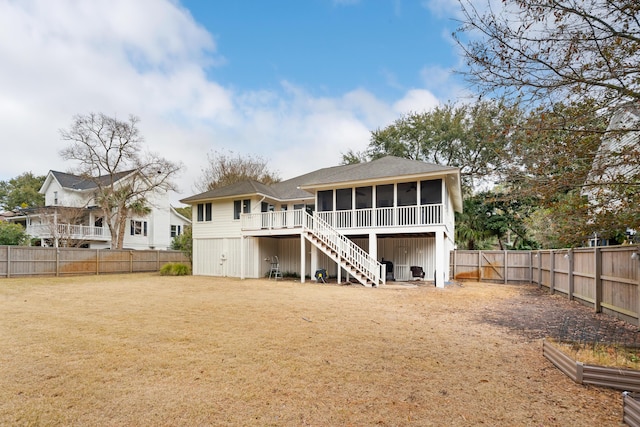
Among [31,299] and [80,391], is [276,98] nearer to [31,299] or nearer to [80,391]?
[31,299]

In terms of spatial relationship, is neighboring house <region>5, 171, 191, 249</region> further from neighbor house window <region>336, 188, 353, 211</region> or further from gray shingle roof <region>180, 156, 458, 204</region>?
neighbor house window <region>336, 188, 353, 211</region>

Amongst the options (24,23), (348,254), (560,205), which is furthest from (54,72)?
(560,205)

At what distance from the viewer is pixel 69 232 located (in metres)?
23.8

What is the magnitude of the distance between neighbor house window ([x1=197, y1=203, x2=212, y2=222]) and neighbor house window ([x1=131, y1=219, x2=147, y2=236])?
42.8 feet

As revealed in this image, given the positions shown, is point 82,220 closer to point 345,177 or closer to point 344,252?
point 345,177

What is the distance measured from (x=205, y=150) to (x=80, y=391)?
29322mm

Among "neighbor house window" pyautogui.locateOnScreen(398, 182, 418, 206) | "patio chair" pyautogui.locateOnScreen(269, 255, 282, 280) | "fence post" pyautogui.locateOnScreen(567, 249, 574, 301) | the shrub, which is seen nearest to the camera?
"fence post" pyautogui.locateOnScreen(567, 249, 574, 301)

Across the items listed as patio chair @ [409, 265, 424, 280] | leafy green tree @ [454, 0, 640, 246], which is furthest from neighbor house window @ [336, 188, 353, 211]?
leafy green tree @ [454, 0, 640, 246]

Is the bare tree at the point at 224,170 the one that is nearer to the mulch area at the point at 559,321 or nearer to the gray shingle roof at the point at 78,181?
the gray shingle roof at the point at 78,181

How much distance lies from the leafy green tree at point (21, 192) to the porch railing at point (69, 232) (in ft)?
39.7

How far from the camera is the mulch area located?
558 cm

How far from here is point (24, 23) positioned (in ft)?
32.2

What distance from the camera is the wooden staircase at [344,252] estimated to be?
13.6 metres

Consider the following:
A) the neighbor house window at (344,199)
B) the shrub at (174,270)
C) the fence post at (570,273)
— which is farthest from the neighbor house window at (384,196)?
the shrub at (174,270)
